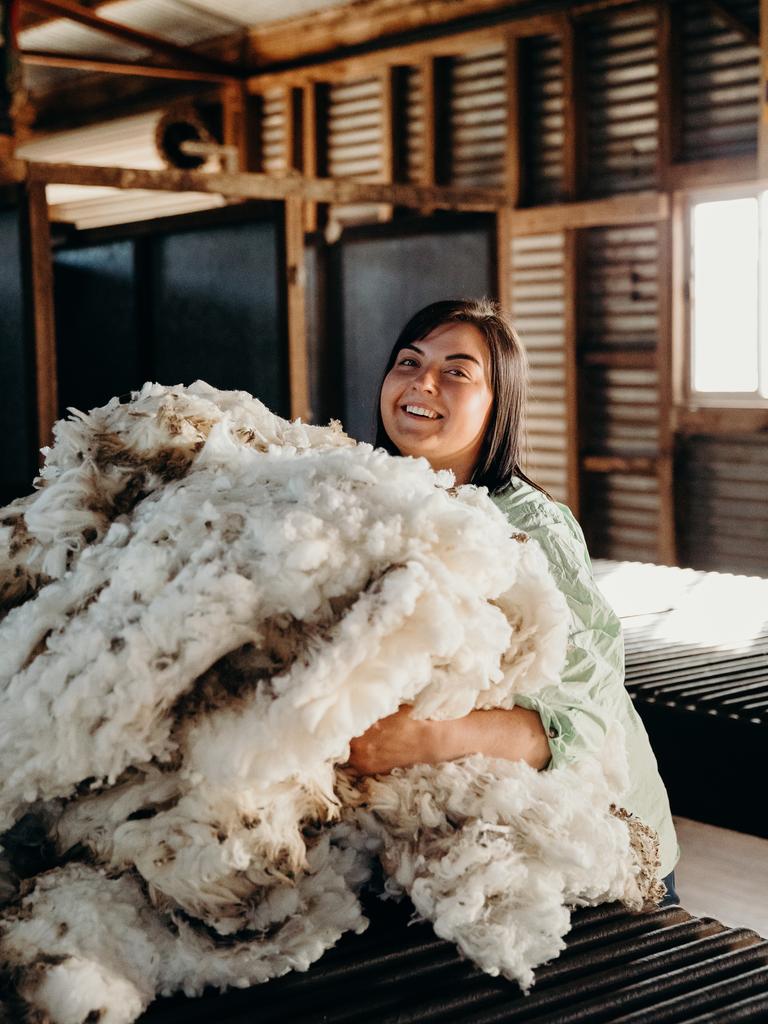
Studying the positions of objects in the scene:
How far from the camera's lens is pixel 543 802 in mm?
1213

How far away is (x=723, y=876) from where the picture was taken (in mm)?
3557

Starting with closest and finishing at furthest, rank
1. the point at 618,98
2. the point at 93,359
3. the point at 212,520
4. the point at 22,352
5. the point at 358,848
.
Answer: the point at 212,520 → the point at 358,848 → the point at 22,352 → the point at 93,359 → the point at 618,98

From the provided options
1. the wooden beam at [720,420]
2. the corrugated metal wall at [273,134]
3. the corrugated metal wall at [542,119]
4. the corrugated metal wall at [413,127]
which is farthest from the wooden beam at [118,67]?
the wooden beam at [720,420]

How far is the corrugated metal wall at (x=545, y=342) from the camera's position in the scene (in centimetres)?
706

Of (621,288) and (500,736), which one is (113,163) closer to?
(621,288)

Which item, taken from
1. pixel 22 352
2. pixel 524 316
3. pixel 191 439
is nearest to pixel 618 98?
pixel 524 316

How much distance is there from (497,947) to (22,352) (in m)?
3.85

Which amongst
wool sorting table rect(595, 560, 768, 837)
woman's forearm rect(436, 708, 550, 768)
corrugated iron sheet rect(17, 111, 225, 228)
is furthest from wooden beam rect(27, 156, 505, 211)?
woman's forearm rect(436, 708, 550, 768)

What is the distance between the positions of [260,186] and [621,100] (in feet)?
9.26

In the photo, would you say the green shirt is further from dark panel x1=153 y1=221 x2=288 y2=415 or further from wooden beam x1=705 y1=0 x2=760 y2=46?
wooden beam x1=705 y1=0 x2=760 y2=46

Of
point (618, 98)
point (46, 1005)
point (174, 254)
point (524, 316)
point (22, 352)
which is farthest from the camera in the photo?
point (524, 316)

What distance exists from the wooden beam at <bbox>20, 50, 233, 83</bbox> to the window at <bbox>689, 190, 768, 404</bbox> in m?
3.80

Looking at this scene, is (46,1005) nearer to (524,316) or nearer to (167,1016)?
(167,1016)

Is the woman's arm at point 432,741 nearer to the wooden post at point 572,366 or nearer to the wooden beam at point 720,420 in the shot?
the wooden beam at point 720,420
